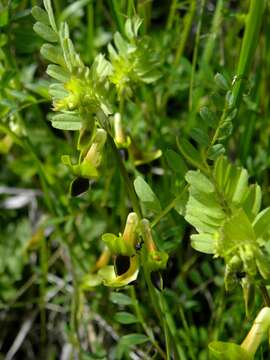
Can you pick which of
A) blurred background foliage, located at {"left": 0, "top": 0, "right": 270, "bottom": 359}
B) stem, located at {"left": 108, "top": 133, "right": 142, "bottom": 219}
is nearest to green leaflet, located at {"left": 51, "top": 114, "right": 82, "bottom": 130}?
stem, located at {"left": 108, "top": 133, "right": 142, "bottom": 219}

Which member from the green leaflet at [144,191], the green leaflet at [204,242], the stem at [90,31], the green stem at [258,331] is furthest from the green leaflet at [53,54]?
the stem at [90,31]

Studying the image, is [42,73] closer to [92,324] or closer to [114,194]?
[114,194]

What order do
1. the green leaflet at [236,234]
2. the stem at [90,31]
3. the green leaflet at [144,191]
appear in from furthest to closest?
the stem at [90,31]
the green leaflet at [144,191]
the green leaflet at [236,234]

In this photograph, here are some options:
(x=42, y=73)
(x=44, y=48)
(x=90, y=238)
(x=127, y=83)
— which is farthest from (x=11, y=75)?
(x=42, y=73)

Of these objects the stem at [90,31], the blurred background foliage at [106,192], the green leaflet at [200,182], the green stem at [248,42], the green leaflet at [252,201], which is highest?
the green stem at [248,42]

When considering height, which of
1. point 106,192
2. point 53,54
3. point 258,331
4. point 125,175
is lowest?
point 106,192


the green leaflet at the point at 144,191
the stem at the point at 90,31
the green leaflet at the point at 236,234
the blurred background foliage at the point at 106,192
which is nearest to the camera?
the green leaflet at the point at 236,234

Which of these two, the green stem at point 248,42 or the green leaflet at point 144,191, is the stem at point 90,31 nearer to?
the green stem at point 248,42

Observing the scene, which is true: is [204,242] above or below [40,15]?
below

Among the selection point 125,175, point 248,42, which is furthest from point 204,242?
point 248,42

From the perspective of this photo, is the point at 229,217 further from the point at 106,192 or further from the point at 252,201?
the point at 106,192
